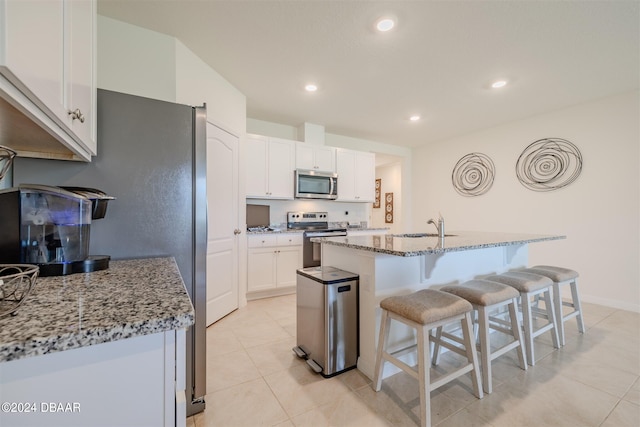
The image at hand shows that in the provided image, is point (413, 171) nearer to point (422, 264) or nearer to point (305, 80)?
point (305, 80)

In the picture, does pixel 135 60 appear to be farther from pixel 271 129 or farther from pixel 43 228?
pixel 271 129

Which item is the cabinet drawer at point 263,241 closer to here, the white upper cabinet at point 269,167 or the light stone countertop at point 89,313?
the white upper cabinet at point 269,167

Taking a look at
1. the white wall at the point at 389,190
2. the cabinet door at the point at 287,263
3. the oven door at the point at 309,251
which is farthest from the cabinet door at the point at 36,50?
the white wall at the point at 389,190

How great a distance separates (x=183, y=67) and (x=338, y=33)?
4.68ft

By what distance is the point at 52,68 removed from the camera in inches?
32.2

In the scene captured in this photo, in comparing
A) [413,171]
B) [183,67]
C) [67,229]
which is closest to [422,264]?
[67,229]

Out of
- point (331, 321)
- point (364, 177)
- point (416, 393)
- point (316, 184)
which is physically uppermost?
point (364, 177)

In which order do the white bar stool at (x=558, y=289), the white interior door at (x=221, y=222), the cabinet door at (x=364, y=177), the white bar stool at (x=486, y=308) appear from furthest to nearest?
the cabinet door at (x=364, y=177) < the white interior door at (x=221, y=222) < the white bar stool at (x=558, y=289) < the white bar stool at (x=486, y=308)

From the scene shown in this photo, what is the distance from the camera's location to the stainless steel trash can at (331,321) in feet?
5.99

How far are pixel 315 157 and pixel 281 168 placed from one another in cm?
64

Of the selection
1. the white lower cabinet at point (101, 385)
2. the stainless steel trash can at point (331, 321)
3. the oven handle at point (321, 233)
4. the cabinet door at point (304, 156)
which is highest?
the cabinet door at point (304, 156)

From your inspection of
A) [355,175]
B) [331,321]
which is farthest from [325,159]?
[331,321]

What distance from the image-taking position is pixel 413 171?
594cm

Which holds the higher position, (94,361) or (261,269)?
(94,361)
